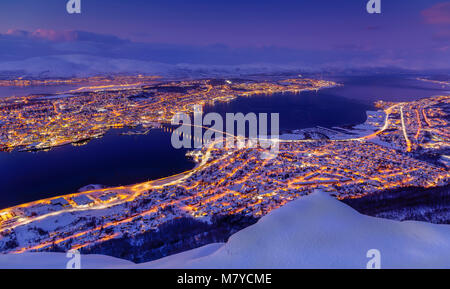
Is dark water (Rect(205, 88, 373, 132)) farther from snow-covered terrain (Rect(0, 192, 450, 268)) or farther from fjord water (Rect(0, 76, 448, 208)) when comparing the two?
snow-covered terrain (Rect(0, 192, 450, 268))

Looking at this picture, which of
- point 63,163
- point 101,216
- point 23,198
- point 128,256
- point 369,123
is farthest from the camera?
point 369,123

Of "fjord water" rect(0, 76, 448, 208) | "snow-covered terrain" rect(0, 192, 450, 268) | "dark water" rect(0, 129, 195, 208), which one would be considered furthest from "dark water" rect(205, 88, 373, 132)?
"snow-covered terrain" rect(0, 192, 450, 268)

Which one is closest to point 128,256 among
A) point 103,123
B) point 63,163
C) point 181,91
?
point 63,163

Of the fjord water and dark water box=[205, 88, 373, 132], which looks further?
dark water box=[205, 88, 373, 132]

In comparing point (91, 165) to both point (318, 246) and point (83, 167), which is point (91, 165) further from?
point (318, 246)

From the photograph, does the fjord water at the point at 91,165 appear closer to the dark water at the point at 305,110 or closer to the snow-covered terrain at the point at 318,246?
the dark water at the point at 305,110

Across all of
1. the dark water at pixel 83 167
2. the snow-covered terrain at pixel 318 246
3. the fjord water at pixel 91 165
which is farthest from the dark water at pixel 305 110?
the snow-covered terrain at pixel 318 246

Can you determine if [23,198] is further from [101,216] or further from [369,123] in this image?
[369,123]

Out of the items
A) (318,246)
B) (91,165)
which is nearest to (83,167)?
(91,165)
